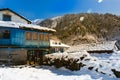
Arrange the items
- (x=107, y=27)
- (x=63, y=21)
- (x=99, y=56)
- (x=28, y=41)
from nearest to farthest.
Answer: (x=99, y=56) < (x=28, y=41) < (x=107, y=27) < (x=63, y=21)

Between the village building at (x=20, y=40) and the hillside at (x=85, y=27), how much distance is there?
31.5 m

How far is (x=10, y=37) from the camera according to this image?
3356 cm

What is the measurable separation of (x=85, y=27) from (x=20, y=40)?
47959 mm

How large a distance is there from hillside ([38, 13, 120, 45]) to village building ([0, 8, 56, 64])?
3149 centimetres

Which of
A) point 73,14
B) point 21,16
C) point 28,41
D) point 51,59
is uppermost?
point 73,14

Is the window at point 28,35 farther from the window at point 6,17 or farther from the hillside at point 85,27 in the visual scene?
the hillside at point 85,27

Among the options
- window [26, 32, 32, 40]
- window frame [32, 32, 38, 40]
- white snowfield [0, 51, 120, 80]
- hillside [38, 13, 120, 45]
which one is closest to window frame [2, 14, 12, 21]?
window [26, 32, 32, 40]

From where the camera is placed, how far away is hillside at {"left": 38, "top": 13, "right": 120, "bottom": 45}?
244 feet

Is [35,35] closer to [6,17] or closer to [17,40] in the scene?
[17,40]

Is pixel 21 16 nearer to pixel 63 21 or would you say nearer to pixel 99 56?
pixel 99 56

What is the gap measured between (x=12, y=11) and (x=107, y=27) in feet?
164

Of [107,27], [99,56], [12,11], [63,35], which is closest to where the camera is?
[99,56]

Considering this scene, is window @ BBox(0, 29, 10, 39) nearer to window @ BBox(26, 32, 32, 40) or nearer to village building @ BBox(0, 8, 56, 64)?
village building @ BBox(0, 8, 56, 64)

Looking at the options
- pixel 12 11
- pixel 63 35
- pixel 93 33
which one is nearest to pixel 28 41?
pixel 12 11
